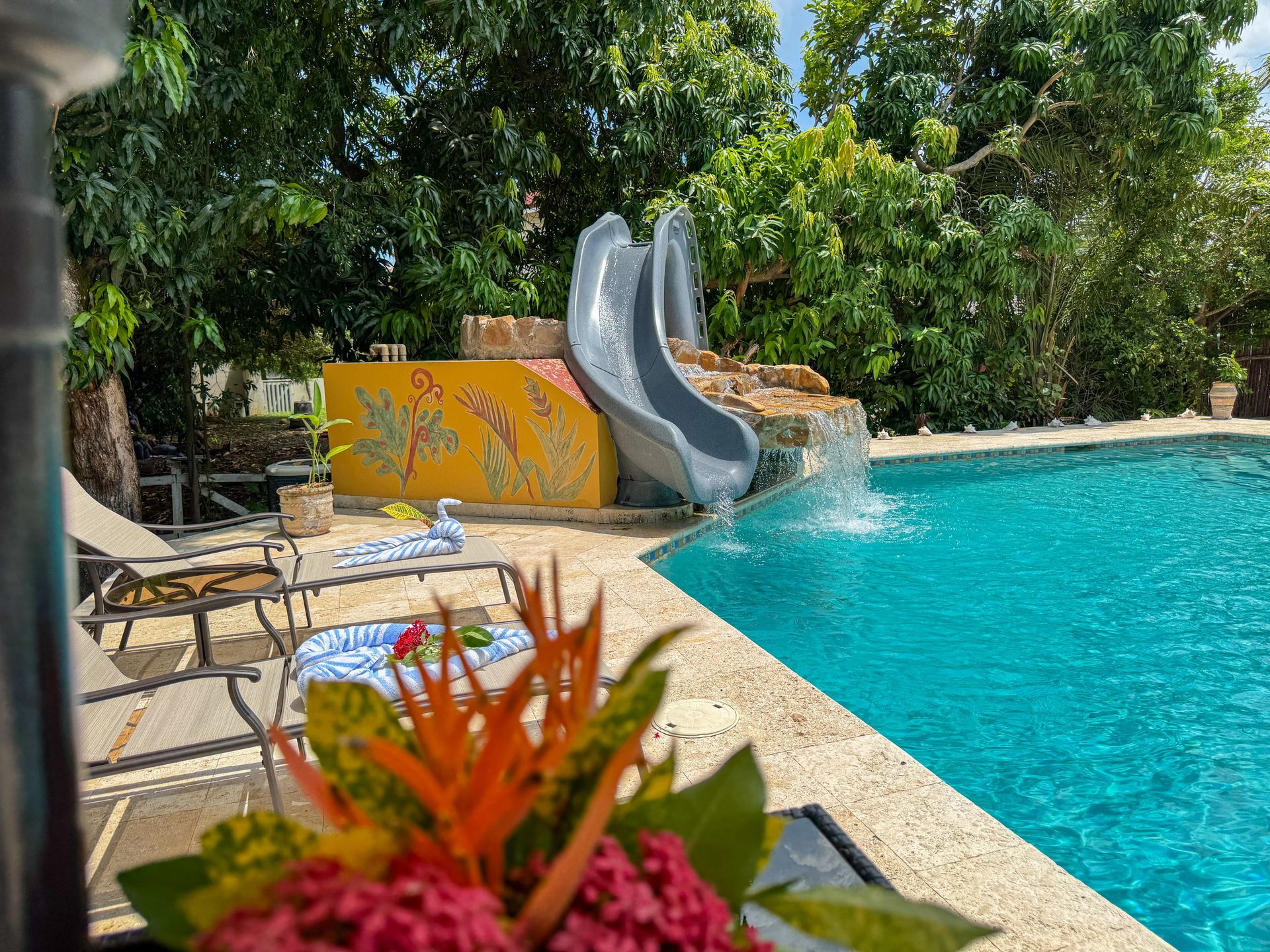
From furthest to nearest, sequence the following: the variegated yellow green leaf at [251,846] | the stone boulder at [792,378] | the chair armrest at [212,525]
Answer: the stone boulder at [792,378] < the chair armrest at [212,525] < the variegated yellow green leaf at [251,846]

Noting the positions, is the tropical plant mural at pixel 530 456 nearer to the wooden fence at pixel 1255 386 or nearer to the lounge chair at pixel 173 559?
the lounge chair at pixel 173 559

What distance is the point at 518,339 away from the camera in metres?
8.39

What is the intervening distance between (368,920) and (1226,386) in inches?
762

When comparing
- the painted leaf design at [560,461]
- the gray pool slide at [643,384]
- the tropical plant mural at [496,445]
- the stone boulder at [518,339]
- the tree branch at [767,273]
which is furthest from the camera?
A: the tree branch at [767,273]

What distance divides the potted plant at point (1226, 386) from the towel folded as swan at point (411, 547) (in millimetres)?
16413

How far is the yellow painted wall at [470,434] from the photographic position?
794cm

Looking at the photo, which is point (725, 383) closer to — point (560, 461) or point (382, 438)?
point (560, 461)

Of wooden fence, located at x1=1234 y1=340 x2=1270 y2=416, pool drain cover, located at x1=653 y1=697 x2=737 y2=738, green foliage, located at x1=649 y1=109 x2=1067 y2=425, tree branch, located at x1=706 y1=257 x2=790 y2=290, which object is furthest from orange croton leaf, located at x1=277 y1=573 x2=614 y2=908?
wooden fence, located at x1=1234 y1=340 x2=1270 y2=416

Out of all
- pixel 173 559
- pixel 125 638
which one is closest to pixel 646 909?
pixel 173 559

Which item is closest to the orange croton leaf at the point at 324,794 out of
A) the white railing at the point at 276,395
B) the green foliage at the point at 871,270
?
the green foliage at the point at 871,270

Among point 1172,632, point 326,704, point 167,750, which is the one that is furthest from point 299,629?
point 1172,632

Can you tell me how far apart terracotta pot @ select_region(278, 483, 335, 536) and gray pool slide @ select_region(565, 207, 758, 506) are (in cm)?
263

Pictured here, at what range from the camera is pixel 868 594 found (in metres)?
6.11

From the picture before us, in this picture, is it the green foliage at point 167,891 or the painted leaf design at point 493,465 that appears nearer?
the green foliage at point 167,891
